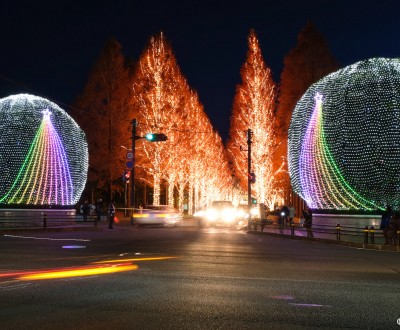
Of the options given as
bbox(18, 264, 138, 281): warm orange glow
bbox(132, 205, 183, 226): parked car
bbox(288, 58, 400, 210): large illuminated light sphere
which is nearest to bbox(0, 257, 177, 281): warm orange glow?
bbox(18, 264, 138, 281): warm orange glow

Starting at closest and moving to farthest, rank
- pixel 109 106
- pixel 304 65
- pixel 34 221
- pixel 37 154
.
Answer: pixel 37 154 < pixel 34 221 < pixel 304 65 < pixel 109 106

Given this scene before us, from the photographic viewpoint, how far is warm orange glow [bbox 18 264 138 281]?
1058 cm

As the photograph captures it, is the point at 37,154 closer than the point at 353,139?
No

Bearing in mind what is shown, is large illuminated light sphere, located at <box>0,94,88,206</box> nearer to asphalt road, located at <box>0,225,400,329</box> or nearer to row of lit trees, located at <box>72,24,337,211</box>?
row of lit trees, located at <box>72,24,337,211</box>

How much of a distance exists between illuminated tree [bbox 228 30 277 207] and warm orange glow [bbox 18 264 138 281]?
3624 cm

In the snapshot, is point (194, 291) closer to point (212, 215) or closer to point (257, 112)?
point (212, 215)

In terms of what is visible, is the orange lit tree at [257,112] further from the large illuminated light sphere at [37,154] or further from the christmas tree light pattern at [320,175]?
the christmas tree light pattern at [320,175]

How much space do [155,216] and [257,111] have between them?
698 inches

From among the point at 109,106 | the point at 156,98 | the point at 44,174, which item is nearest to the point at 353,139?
the point at 44,174

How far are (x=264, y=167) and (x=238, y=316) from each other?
41889 mm

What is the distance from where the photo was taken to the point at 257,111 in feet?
156

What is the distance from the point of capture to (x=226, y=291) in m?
9.14

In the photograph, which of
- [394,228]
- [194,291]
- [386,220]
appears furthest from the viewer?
[386,220]

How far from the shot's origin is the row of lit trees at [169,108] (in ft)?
140
